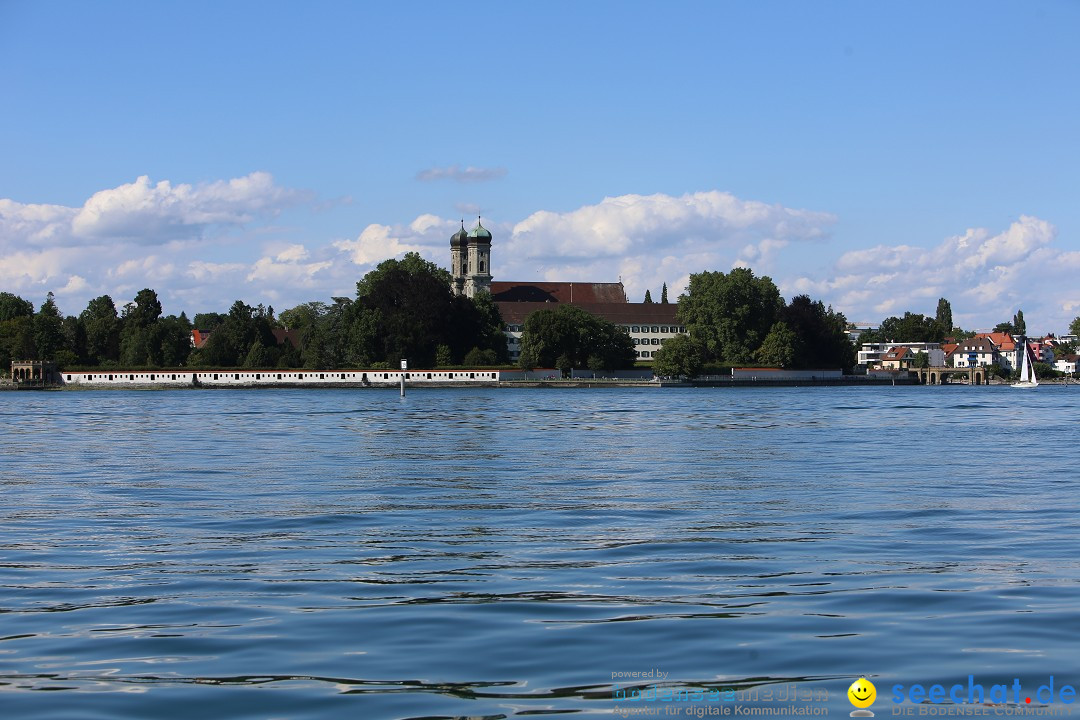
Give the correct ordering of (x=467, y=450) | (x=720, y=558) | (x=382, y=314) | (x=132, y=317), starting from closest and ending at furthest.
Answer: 1. (x=720, y=558)
2. (x=467, y=450)
3. (x=382, y=314)
4. (x=132, y=317)

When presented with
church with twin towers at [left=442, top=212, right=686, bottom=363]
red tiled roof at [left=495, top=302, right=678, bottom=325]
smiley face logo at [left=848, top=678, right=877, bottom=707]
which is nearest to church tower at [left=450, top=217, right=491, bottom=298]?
church with twin towers at [left=442, top=212, right=686, bottom=363]

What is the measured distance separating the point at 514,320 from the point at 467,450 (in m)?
127

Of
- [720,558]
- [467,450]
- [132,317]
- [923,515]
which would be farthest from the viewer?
[132,317]

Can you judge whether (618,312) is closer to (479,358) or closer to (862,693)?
(479,358)

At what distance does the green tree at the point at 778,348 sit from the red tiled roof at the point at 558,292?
5143cm

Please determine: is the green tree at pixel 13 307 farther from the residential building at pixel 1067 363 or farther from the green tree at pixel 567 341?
the residential building at pixel 1067 363

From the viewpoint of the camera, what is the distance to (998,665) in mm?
7637

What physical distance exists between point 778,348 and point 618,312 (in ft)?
108

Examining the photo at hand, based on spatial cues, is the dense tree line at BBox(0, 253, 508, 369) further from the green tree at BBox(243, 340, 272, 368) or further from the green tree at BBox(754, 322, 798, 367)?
the green tree at BBox(754, 322, 798, 367)

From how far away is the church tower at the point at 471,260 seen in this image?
6742 inches

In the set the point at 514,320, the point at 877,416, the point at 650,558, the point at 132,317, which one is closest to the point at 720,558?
the point at 650,558

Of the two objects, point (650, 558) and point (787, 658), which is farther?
point (650, 558)

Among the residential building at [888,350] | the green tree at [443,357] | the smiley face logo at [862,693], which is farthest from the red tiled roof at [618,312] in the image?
the smiley face logo at [862,693]

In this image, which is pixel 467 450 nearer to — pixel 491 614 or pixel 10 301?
pixel 491 614
